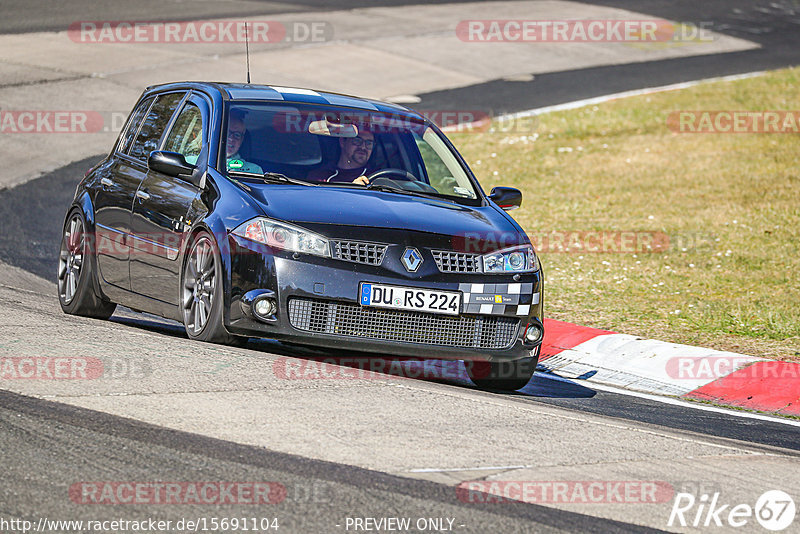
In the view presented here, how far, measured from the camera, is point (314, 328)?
7.25 m

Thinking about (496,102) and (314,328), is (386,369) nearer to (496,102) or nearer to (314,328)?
(314,328)

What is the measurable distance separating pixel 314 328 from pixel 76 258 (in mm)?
2977

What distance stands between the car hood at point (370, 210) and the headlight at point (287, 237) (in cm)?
6

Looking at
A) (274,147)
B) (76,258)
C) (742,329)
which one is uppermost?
(274,147)

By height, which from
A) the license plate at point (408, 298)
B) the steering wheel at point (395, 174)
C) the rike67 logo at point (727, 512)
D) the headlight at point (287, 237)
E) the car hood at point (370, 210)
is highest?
the steering wheel at point (395, 174)

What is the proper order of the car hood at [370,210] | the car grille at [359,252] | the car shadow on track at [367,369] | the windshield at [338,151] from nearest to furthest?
the car shadow on track at [367,369], the car grille at [359,252], the car hood at [370,210], the windshield at [338,151]

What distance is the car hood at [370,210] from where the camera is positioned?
291 inches

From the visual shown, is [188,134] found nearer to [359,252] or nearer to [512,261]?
[359,252]

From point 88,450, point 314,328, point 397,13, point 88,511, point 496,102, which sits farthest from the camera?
point 397,13

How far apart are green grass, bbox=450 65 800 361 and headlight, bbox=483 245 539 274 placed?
2.91 metres

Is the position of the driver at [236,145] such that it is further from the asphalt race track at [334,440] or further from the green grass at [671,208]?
the green grass at [671,208]

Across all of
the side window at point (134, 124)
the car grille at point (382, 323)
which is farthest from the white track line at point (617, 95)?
the car grille at point (382, 323)

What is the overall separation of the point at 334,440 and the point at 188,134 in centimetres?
365

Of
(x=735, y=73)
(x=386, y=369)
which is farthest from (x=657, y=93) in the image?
(x=386, y=369)
